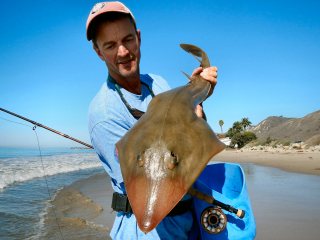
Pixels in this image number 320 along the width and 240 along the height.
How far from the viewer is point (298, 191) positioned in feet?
34.9

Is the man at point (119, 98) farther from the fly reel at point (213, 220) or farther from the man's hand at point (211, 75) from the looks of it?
the fly reel at point (213, 220)

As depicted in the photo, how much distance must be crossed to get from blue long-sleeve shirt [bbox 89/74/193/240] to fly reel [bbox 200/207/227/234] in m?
0.11

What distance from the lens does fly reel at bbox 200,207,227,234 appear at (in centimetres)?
231

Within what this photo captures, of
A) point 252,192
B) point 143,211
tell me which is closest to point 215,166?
point 143,211

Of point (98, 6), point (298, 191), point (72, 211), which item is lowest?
point (298, 191)

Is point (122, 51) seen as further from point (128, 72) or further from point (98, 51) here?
point (98, 51)

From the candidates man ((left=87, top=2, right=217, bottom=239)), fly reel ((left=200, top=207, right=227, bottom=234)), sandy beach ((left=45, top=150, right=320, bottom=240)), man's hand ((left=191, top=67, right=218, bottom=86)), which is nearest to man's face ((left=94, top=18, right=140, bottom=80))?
man ((left=87, top=2, right=217, bottom=239))

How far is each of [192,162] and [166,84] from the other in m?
1.52

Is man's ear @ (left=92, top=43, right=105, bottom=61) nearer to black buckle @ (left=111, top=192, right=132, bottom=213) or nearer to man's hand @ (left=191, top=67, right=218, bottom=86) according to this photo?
man's hand @ (left=191, top=67, right=218, bottom=86)

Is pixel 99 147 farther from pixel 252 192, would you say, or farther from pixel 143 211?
pixel 252 192

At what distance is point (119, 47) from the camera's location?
2.49 meters

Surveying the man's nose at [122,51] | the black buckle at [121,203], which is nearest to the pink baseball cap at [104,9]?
the man's nose at [122,51]

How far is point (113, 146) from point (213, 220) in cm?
89

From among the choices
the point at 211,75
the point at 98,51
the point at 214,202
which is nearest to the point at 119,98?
the point at 98,51
